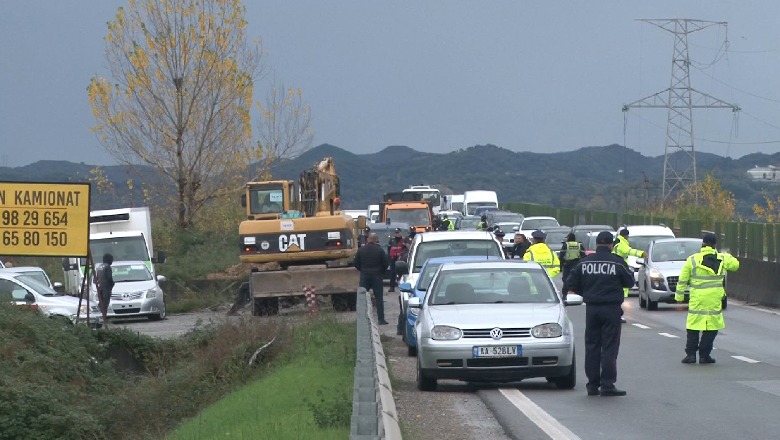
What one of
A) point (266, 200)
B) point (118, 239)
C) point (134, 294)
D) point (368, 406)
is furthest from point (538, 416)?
point (118, 239)

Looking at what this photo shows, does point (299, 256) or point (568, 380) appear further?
point (299, 256)

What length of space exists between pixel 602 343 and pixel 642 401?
85 cm

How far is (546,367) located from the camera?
14.7 meters

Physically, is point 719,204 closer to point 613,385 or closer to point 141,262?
point 141,262

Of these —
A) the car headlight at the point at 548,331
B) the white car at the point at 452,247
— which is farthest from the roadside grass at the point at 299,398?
the white car at the point at 452,247

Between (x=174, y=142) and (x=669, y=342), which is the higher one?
(x=174, y=142)

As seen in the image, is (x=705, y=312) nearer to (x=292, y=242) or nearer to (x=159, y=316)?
(x=292, y=242)

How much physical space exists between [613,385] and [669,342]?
25.0ft

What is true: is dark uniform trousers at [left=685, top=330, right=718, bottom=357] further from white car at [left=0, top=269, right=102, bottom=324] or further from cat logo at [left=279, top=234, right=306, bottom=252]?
cat logo at [left=279, top=234, right=306, bottom=252]

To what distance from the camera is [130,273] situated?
116ft

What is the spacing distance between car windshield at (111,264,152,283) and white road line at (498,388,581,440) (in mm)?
21397

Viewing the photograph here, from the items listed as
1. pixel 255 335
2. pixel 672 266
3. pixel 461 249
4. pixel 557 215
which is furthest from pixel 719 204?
pixel 255 335

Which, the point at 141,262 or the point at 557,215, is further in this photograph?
the point at 557,215

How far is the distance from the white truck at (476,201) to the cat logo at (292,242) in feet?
173
